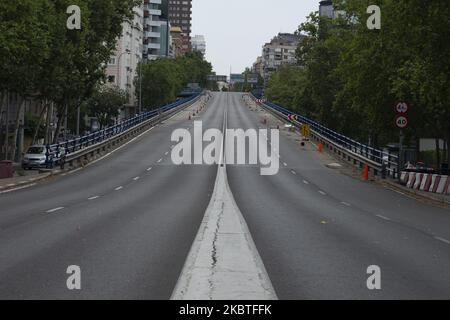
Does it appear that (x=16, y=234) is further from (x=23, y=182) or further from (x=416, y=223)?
(x=23, y=182)

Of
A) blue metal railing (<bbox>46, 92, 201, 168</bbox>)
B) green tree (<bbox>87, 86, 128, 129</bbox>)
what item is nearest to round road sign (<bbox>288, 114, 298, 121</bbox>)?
blue metal railing (<bbox>46, 92, 201, 168</bbox>)

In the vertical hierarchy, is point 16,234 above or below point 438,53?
below

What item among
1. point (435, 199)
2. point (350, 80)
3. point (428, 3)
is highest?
point (428, 3)

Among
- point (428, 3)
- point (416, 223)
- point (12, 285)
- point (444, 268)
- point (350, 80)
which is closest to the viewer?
point (12, 285)

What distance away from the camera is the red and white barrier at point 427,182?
27375mm

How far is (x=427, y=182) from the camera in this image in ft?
94.1

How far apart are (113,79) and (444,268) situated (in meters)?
102

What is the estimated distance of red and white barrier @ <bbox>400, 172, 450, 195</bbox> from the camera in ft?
89.8

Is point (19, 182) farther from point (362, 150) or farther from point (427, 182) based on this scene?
point (362, 150)

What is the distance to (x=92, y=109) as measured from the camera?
281 ft

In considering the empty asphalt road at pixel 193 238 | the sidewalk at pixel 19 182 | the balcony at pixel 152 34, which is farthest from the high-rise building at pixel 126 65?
the empty asphalt road at pixel 193 238

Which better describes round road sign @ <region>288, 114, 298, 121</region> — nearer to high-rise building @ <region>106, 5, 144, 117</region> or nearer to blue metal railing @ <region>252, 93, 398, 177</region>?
blue metal railing @ <region>252, 93, 398, 177</region>

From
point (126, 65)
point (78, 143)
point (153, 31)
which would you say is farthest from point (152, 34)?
point (78, 143)
